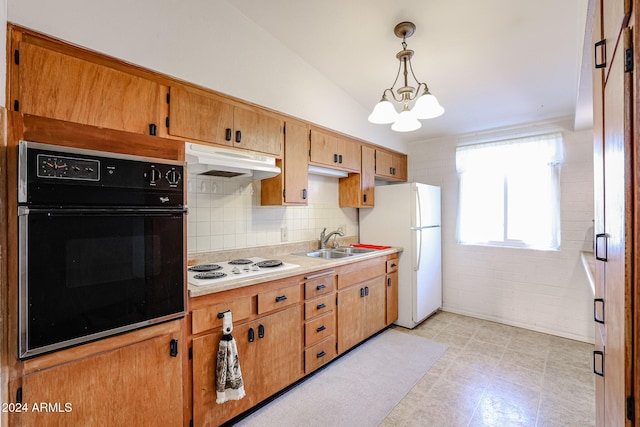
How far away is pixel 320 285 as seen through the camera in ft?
7.87

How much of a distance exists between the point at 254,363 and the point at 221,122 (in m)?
1.67

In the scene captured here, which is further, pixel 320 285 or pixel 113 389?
pixel 320 285

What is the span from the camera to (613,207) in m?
0.86

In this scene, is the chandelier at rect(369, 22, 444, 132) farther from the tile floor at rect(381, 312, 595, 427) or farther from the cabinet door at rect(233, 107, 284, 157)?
the tile floor at rect(381, 312, 595, 427)

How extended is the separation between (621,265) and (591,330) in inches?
129

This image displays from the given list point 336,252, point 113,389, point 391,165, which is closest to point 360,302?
point 336,252

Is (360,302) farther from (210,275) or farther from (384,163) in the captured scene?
(384,163)

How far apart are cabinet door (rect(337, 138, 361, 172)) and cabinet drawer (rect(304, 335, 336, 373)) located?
1.76m

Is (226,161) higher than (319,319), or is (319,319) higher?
(226,161)

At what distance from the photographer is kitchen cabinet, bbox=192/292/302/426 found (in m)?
1.66

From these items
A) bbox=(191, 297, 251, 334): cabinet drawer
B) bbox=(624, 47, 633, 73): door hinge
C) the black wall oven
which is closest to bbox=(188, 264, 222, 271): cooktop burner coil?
bbox=(191, 297, 251, 334): cabinet drawer

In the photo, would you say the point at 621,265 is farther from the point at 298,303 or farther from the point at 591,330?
the point at 591,330

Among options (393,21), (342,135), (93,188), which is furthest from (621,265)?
(342,135)

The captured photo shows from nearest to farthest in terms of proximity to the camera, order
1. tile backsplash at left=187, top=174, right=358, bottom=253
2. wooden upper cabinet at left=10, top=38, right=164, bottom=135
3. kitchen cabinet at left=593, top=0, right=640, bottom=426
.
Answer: kitchen cabinet at left=593, top=0, right=640, bottom=426 → wooden upper cabinet at left=10, top=38, right=164, bottom=135 → tile backsplash at left=187, top=174, right=358, bottom=253
